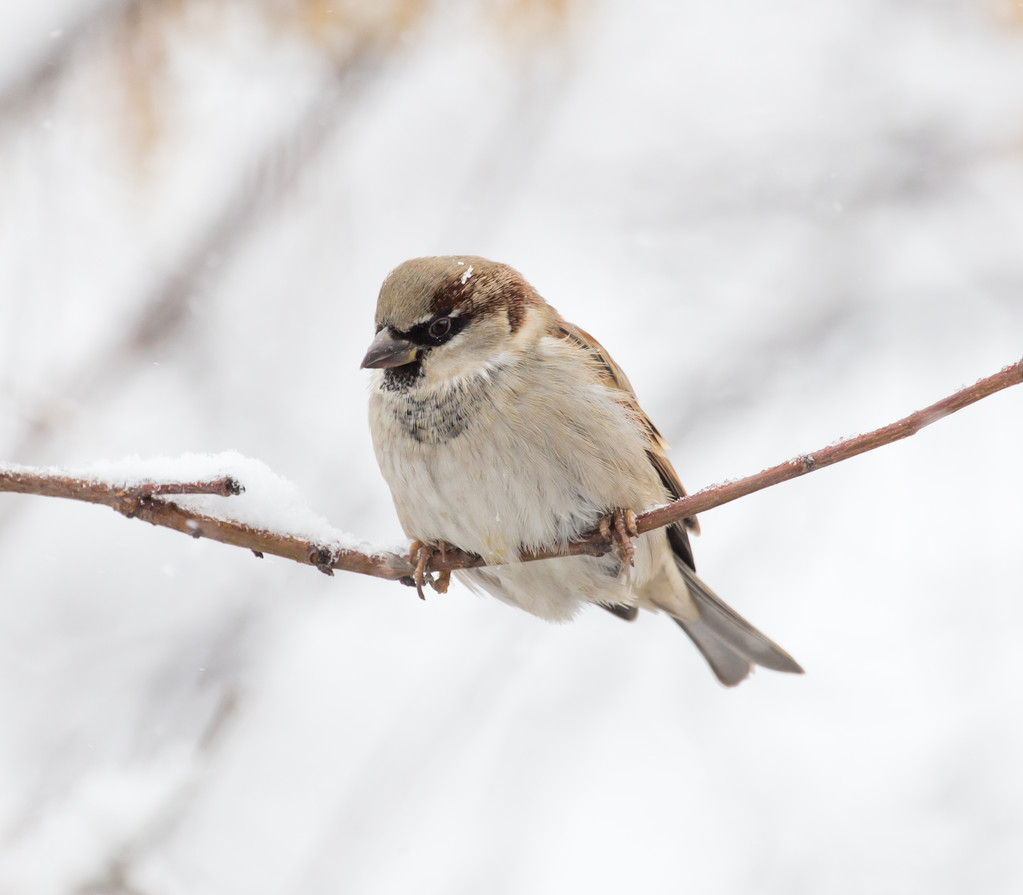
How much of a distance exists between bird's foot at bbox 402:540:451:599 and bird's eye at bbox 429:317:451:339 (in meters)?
0.56

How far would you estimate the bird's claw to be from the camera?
245cm

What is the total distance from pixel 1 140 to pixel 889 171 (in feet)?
14.1

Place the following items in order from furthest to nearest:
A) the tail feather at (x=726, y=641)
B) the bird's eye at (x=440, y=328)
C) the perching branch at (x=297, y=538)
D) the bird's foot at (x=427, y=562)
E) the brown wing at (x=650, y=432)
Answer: the tail feather at (x=726, y=641) < the brown wing at (x=650, y=432) < the bird's eye at (x=440, y=328) < the bird's foot at (x=427, y=562) < the perching branch at (x=297, y=538)

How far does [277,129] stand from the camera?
342 centimetres

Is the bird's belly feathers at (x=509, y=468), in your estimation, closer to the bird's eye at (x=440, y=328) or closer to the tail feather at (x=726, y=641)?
the bird's eye at (x=440, y=328)

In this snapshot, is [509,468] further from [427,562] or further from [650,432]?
[650,432]

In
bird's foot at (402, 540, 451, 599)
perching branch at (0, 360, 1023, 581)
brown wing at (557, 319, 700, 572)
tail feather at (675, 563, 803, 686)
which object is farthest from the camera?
tail feather at (675, 563, 803, 686)

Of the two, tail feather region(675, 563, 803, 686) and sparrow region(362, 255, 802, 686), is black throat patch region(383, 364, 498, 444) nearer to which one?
sparrow region(362, 255, 802, 686)

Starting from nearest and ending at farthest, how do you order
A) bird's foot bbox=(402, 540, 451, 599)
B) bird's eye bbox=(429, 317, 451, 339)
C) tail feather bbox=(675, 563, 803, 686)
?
1. bird's foot bbox=(402, 540, 451, 599)
2. bird's eye bbox=(429, 317, 451, 339)
3. tail feather bbox=(675, 563, 803, 686)

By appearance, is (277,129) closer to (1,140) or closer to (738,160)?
(1,140)

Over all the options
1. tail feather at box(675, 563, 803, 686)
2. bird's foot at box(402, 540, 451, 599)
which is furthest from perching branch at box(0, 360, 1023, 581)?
tail feather at box(675, 563, 803, 686)

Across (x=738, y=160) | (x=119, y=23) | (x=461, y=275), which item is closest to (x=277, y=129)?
(x=119, y=23)

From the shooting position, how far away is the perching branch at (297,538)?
1492 millimetres

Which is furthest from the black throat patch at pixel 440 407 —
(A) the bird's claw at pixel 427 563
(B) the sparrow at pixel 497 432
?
(A) the bird's claw at pixel 427 563
